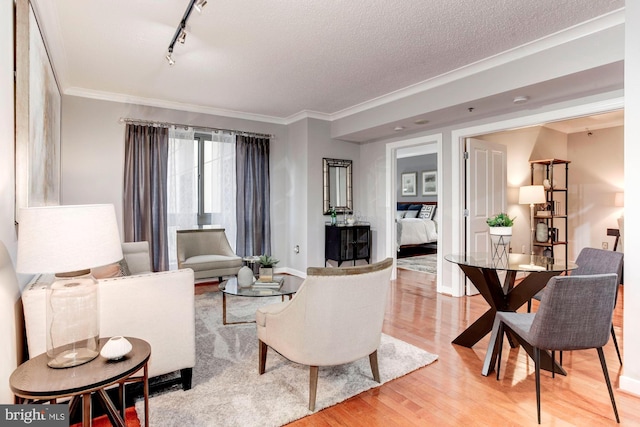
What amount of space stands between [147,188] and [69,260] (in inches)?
138

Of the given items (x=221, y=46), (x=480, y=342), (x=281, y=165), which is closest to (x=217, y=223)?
(x=281, y=165)

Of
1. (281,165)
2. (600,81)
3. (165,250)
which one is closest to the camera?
(600,81)

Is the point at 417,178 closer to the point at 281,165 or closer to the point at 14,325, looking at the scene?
the point at 281,165

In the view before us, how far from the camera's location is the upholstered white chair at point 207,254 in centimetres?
432

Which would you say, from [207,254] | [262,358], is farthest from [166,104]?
[262,358]

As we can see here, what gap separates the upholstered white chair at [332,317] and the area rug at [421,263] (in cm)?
418

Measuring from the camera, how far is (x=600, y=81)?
3008mm

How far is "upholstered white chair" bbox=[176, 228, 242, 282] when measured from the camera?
4316 mm

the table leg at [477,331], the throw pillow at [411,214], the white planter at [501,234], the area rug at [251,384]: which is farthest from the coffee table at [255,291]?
the throw pillow at [411,214]

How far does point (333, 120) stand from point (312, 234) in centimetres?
179

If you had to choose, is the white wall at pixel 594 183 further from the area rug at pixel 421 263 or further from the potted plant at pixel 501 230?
the potted plant at pixel 501 230

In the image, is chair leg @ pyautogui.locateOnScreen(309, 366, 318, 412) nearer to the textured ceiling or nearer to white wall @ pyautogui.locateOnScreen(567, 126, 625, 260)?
the textured ceiling

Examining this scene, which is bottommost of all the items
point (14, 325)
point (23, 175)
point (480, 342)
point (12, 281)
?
point (480, 342)

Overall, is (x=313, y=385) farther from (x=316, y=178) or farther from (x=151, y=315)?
(x=316, y=178)
